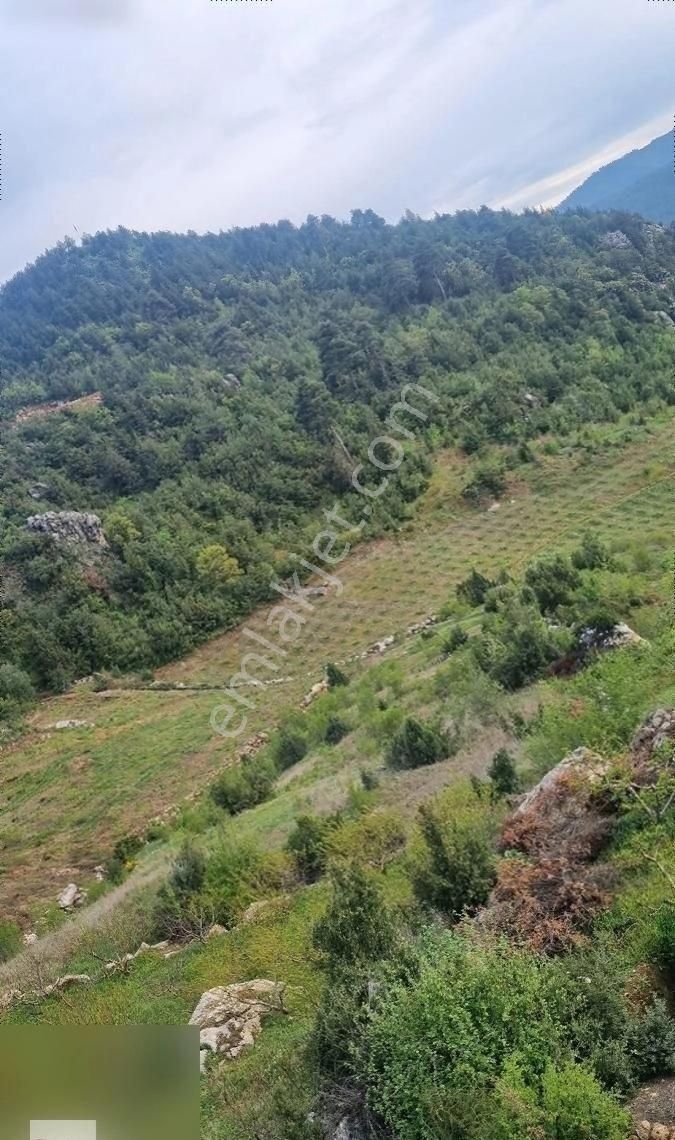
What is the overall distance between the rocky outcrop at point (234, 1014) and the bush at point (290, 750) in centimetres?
1075

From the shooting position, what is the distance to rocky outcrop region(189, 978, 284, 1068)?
6.72m

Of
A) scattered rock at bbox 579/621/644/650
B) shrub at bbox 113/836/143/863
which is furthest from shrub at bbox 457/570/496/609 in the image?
shrub at bbox 113/836/143/863

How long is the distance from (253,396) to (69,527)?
2277cm

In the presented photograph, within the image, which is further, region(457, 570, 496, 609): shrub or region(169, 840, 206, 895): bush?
region(457, 570, 496, 609): shrub

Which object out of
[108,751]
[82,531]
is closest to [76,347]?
[82,531]

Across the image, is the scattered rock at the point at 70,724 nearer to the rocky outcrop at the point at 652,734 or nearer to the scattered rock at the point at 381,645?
the scattered rock at the point at 381,645

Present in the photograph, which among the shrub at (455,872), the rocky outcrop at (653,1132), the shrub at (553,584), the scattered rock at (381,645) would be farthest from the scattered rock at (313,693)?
the rocky outcrop at (653,1132)

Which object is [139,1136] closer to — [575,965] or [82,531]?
[575,965]

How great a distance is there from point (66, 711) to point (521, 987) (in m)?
30.1

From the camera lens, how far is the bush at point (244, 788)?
16984 millimetres

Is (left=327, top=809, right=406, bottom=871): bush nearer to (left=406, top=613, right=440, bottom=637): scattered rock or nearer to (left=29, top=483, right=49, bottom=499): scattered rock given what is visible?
(left=406, top=613, right=440, bottom=637): scattered rock

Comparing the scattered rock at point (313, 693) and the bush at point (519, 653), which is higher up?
the bush at point (519, 653)

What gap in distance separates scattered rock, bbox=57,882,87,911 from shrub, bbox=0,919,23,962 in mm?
1126

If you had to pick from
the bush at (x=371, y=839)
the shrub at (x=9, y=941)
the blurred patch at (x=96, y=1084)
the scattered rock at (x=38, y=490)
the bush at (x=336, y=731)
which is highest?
the scattered rock at (x=38, y=490)
